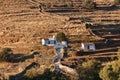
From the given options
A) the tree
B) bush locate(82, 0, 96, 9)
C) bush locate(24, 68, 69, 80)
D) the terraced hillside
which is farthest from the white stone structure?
bush locate(82, 0, 96, 9)

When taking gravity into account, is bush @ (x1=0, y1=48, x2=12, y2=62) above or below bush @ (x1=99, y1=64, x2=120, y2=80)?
above

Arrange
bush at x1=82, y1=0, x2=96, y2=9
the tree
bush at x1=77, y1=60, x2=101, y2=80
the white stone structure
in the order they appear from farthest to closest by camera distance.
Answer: bush at x1=82, y1=0, x2=96, y2=9
the tree
the white stone structure
bush at x1=77, y1=60, x2=101, y2=80

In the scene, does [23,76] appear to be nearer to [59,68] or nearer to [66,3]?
[59,68]

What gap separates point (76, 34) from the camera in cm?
5919

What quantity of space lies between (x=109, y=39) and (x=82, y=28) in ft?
13.6

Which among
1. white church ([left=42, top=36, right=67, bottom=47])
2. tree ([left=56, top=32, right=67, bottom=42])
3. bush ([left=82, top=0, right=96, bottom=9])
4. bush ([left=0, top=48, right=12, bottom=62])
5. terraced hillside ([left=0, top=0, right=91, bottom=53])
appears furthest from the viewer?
bush ([left=82, top=0, right=96, bottom=9])

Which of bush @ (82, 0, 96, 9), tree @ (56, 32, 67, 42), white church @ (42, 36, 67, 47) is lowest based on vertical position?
white church @ (42, 36, 67, 47)

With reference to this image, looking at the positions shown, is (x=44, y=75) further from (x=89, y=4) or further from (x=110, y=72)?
(x=89, y=4)

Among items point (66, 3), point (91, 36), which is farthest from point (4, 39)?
point (66, 3)

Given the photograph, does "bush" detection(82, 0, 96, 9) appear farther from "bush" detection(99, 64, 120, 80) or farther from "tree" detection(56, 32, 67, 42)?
"bush" detection(99, 64, 120, 80)

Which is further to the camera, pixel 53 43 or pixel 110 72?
pixel 53 43

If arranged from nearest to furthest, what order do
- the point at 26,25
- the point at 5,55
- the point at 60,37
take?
the point at 5,55, the point at 60,37, the point at 26,25

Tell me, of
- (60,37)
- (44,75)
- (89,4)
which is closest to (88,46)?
(60,37)

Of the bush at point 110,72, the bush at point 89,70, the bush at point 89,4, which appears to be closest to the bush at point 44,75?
the bush at point 89,70
